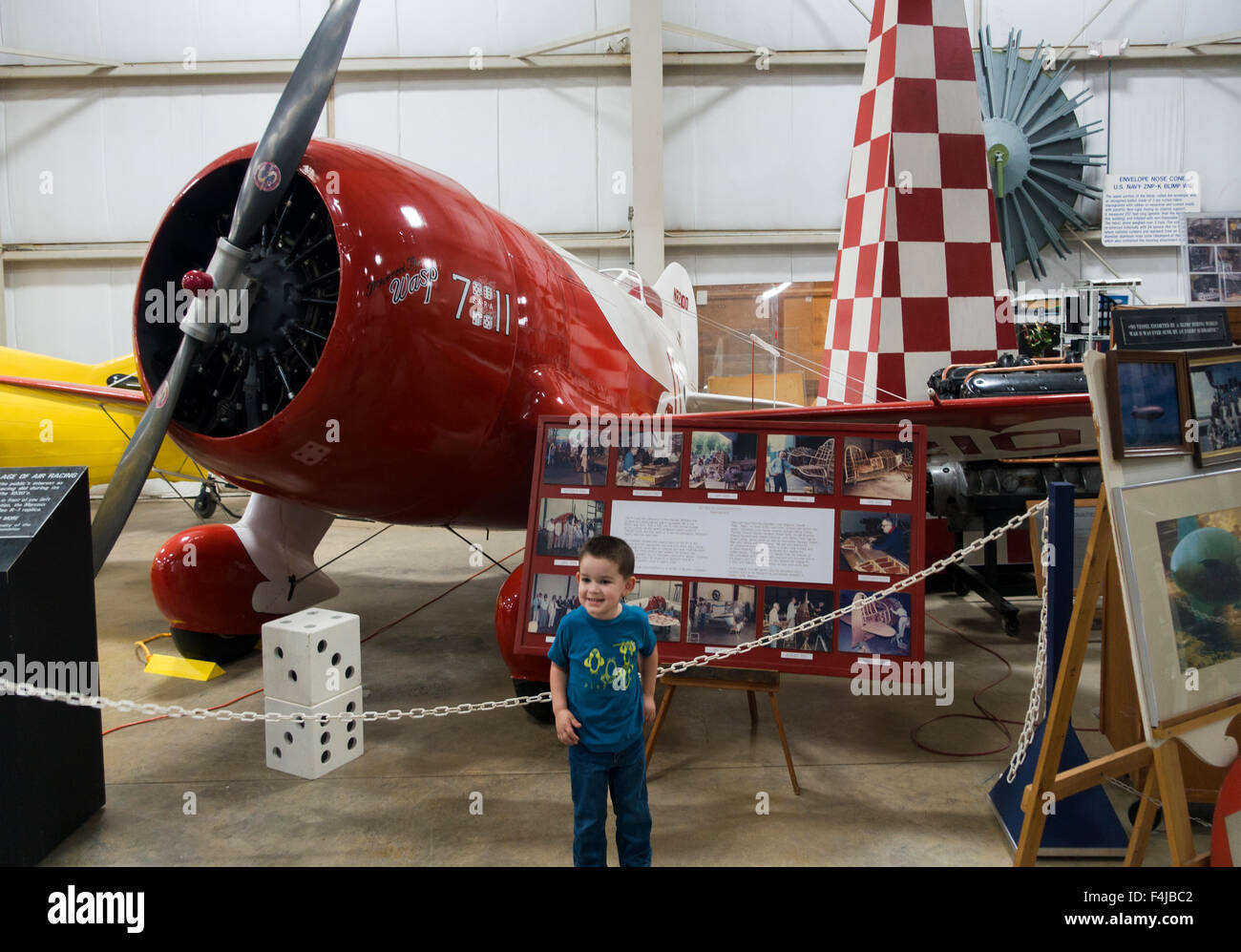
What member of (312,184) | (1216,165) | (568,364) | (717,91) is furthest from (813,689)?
(1216,165)

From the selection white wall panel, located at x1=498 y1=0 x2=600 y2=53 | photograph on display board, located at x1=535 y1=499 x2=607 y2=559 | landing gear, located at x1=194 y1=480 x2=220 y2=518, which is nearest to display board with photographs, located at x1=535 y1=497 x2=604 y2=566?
photograph on display board, located at x1=535 y1=499 x2=607 y2=559

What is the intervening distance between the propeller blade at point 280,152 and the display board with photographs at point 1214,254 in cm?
1054

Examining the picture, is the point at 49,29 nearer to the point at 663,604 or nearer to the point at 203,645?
the point at 203,645

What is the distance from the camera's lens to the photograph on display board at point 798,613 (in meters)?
2.40

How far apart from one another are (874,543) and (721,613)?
510 mm

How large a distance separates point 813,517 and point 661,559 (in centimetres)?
48

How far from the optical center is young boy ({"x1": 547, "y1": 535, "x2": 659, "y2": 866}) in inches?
67.2

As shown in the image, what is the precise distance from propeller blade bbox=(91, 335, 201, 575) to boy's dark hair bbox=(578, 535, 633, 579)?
1464mm

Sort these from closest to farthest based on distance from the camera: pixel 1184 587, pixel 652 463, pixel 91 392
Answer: pixel 1184 587
pixel 652 463
pixel 91 392

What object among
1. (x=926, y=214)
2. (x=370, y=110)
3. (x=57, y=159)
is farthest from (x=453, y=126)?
(x=926, y=214)

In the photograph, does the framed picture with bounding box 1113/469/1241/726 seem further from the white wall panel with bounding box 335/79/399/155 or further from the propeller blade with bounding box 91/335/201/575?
the white wall panel with bounding box 335/79/399/155

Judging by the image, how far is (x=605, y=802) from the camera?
175cm

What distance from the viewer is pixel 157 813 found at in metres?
2.34

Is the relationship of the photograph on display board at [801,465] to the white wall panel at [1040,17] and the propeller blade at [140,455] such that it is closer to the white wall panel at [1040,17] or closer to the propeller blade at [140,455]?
the propeller blade at [140,455]
